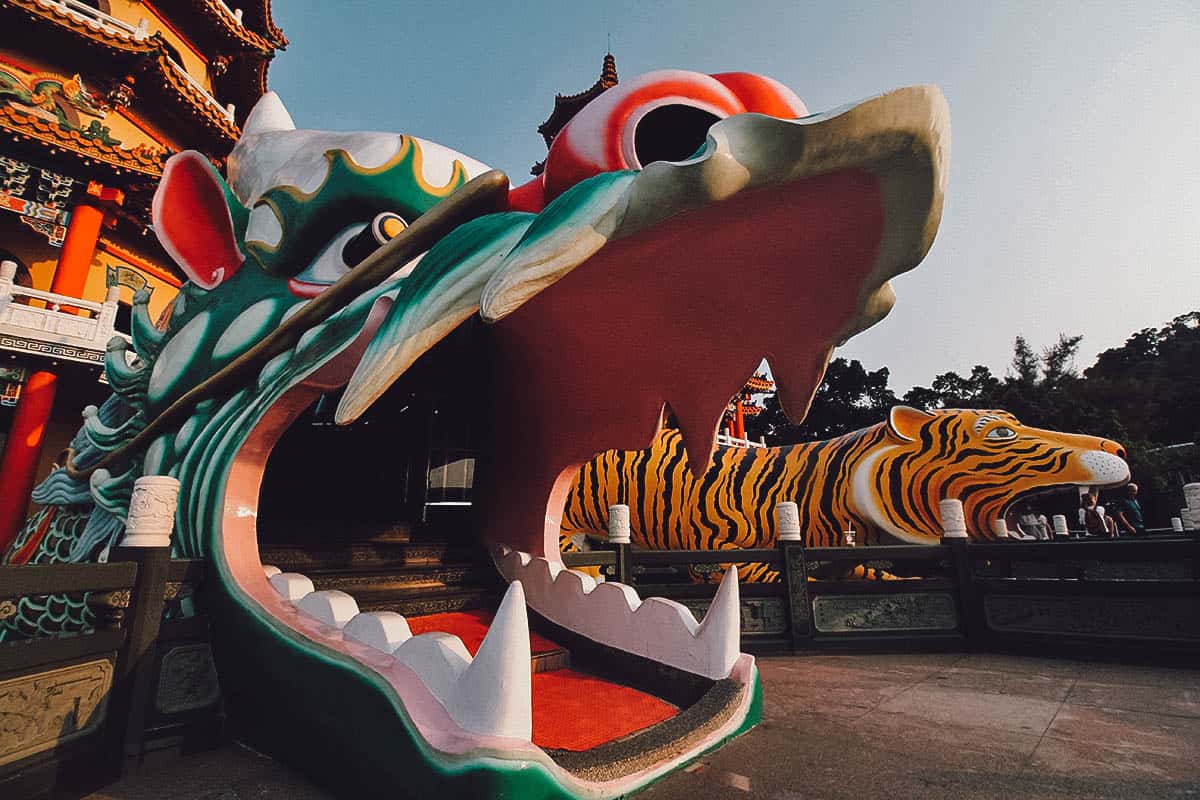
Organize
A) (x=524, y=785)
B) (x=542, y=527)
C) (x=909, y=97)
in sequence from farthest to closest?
(x=542, y=527) < (x=909, y=97) < (x=524, y=785)

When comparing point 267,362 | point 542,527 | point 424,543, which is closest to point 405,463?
point 424,543

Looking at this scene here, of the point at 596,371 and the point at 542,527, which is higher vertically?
the point at 596,371

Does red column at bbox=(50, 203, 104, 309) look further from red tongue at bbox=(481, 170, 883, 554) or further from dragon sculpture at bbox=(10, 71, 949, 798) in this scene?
red tongue at bbox=(481, 170, 883, 554)

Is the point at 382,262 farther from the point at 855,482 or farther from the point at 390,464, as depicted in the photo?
the point at 855,482

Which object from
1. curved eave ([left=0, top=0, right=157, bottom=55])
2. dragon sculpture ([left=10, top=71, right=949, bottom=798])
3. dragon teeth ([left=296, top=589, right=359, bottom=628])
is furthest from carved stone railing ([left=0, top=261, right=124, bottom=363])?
dragon teeth ([left=296, top=589, right=359, bottom=628])

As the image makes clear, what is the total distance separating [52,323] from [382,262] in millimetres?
8515

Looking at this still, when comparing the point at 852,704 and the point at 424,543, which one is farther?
the point at 424,543

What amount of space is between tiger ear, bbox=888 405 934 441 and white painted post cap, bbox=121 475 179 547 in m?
8.07

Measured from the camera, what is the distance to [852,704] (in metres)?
3.13

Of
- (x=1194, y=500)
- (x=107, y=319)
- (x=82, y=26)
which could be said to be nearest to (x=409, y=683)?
(x=1194, y=500)

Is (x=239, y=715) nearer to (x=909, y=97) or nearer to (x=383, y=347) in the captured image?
(x=383, y=347)

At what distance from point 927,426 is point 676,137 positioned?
24.9 feet

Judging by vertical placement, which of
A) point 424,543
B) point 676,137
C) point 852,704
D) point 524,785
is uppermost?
point 676,137

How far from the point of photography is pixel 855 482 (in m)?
7.88
